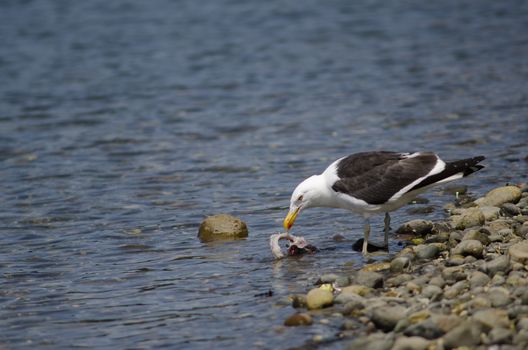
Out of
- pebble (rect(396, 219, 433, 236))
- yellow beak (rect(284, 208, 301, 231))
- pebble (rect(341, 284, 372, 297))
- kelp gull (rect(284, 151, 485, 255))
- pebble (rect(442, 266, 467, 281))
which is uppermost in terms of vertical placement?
kelp gull (rect(284, 151, 485, 255))

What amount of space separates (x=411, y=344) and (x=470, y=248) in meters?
2.36

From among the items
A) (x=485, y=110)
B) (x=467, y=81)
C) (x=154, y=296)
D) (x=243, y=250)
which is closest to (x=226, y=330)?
(x=154, y=296)

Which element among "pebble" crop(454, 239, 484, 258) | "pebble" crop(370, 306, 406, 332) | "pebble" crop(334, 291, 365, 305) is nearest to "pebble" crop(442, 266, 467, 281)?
"pebble" crop(454, 239, 484, 258)

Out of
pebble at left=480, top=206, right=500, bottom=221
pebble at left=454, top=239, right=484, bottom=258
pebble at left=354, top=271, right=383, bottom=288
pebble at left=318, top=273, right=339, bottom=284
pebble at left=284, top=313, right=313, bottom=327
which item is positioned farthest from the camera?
pebble at left=480, top=206, right=500, bottom=221

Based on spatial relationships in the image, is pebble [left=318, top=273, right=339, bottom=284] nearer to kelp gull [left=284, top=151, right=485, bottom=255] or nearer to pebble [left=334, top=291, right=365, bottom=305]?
pebble [left=334, top=291, right=365, bottom=305]

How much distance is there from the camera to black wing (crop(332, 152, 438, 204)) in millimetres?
9281

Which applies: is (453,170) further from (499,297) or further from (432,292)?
(499,297)

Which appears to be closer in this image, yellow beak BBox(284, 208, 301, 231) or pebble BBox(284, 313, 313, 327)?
pebble BBox(284, 313, 313, 327)

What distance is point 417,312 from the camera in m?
7.10

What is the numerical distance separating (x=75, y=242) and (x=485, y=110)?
8442 millimetres

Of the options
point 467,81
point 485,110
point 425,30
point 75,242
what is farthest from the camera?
point 425,30

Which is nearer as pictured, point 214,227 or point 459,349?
point 459,349

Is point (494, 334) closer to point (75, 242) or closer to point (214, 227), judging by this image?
point (214, 227)

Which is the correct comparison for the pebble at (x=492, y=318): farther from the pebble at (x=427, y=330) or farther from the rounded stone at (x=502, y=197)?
the rounded stone at (x=502, y=197)
